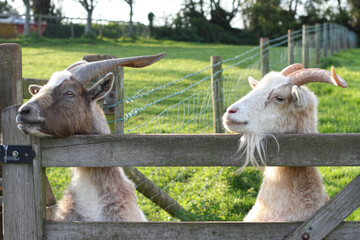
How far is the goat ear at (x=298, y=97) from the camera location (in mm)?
3489

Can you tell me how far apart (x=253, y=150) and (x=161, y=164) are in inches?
21.2

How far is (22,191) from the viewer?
2645 millimetres

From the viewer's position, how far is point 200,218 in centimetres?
489

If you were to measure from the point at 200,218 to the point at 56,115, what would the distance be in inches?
89.9

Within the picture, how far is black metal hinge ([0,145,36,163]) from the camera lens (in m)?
2.62

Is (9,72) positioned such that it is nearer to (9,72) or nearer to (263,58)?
(9,72)

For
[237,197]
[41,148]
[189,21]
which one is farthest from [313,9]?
[41,148]

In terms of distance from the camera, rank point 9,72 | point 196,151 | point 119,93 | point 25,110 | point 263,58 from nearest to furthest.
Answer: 1. point 196,151
2. point 25,110
3. point 9,72
4. point 119,93
5. point 263,58

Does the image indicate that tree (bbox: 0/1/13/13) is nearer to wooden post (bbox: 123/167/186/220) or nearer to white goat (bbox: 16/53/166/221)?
wooden post (bbox: 123/167/186/220)

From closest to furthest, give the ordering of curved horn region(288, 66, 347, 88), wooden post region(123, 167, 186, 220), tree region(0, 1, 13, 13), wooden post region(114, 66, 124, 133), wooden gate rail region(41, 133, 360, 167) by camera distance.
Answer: wooden gate rail region(41, 133, 360, 167)
curved horn region(288, 66, 347, 88)
wooden post region(114, 66, 124, 133)
wooden post region(123, 167, 186, 220)
tree region(0, 1, 13, 13)

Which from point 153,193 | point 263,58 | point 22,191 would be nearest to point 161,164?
point 22,191

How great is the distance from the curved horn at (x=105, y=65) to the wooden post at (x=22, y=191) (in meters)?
0.85

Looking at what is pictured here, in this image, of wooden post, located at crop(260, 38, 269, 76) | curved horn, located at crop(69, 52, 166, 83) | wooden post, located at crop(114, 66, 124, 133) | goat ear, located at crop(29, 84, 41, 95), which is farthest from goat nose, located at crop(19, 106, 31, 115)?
wooden post, located at crop(260, 38, 269, 76)

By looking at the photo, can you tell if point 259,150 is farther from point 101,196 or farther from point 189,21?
point 189,21
